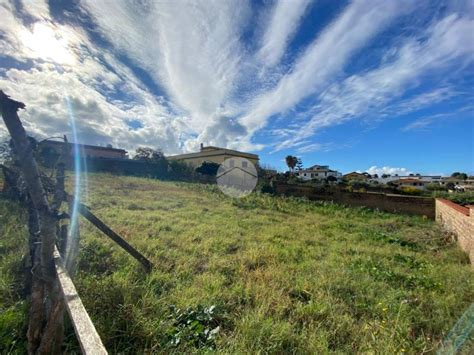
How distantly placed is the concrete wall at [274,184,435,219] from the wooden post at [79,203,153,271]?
11.7 metres

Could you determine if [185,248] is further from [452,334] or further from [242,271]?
[452,334]

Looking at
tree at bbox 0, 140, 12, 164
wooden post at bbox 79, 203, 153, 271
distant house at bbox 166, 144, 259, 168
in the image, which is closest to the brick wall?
wooden post at bbox 79, 203, 153, 271

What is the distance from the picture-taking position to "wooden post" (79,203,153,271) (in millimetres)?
2738

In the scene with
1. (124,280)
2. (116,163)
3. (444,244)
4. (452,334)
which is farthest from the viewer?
(116,163)

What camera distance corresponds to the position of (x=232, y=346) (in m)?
1.88

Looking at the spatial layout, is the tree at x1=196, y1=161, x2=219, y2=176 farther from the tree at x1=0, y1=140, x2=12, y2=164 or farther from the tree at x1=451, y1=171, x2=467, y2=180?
the tree at x1=451, y1=171, x2=467, y2=180

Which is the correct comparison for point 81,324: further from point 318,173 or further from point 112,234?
point 318,173

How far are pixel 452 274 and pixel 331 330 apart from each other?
2.76 metres

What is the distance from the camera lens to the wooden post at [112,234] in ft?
8.98

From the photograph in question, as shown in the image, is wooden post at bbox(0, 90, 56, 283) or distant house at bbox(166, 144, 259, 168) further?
distant house at bbox(166, 144, 259, 168)

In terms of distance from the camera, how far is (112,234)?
294 cm

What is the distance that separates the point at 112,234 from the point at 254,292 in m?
1.98

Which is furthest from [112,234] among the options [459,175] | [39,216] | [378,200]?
[459,175]

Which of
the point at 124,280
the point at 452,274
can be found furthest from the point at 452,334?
the point at 124,280
